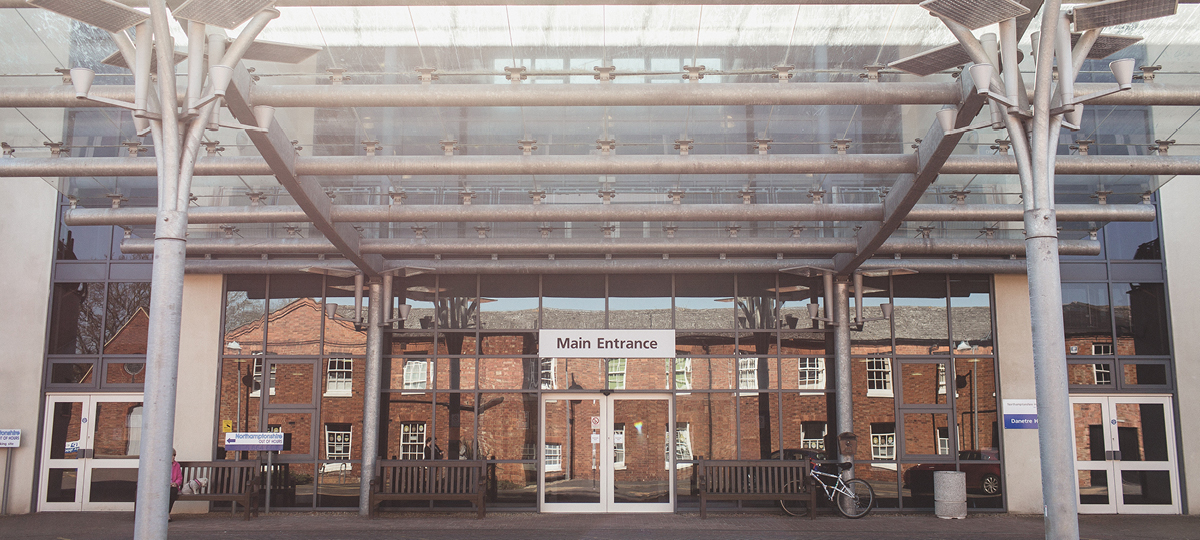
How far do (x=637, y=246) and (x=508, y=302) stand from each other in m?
2.87

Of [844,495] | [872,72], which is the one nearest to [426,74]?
[872,72]

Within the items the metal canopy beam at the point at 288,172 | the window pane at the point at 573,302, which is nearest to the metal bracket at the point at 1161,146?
the window pane at the point at 573,302

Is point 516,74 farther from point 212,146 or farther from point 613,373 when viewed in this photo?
point 613,373

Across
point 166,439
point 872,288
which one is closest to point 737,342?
point 872,288

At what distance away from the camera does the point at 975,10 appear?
21.2ft

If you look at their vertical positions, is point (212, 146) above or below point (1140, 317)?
above

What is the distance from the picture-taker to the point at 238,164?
9188 millimetres

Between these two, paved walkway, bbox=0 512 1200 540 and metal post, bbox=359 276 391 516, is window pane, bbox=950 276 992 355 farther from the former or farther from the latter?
metal post, bbox=359 276 391 516

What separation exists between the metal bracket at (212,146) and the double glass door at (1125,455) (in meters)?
13.1

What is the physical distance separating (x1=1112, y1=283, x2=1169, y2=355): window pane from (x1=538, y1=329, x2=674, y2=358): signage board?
753cm

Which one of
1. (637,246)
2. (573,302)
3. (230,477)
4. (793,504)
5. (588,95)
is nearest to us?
(588,95)

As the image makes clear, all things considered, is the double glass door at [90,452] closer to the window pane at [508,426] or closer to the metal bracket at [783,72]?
the window pane at [508,426]

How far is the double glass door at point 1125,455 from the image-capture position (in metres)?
13.5

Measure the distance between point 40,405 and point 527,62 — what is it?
11.1 metres
